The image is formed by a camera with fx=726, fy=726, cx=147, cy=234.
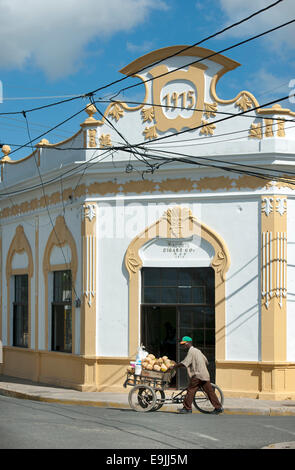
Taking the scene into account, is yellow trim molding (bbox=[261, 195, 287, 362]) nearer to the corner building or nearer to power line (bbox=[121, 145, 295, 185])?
the corner building

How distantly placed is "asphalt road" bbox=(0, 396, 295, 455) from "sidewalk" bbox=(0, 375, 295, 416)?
0.57m

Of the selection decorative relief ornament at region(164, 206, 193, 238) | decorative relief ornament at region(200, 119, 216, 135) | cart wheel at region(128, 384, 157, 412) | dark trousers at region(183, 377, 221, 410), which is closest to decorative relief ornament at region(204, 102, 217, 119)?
decorative relief ornament at region(200, 119, 216, 135)

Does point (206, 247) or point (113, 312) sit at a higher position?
point (206, 247)

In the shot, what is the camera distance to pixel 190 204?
18719 millimetres

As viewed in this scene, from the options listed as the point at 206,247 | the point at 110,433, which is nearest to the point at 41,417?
the point at 110,433

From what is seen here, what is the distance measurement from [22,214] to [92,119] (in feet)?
17.5

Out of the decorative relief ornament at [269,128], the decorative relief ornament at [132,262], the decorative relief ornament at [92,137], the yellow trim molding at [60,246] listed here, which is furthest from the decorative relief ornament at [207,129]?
the yellow trim molding at [60,246]

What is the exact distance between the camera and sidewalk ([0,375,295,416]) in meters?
15.4

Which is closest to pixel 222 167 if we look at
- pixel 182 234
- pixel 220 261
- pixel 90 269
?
pixel 182 234

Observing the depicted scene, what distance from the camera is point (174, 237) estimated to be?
61.7ft

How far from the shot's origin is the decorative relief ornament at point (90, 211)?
19.3 meters

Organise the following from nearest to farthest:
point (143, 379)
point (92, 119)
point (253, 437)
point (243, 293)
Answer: point (253, 437)
point (143, 379)
point (243, 293)
point (92, 119)

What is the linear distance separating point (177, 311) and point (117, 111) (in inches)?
220

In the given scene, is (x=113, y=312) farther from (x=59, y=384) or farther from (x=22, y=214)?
(x=22, y=214)
